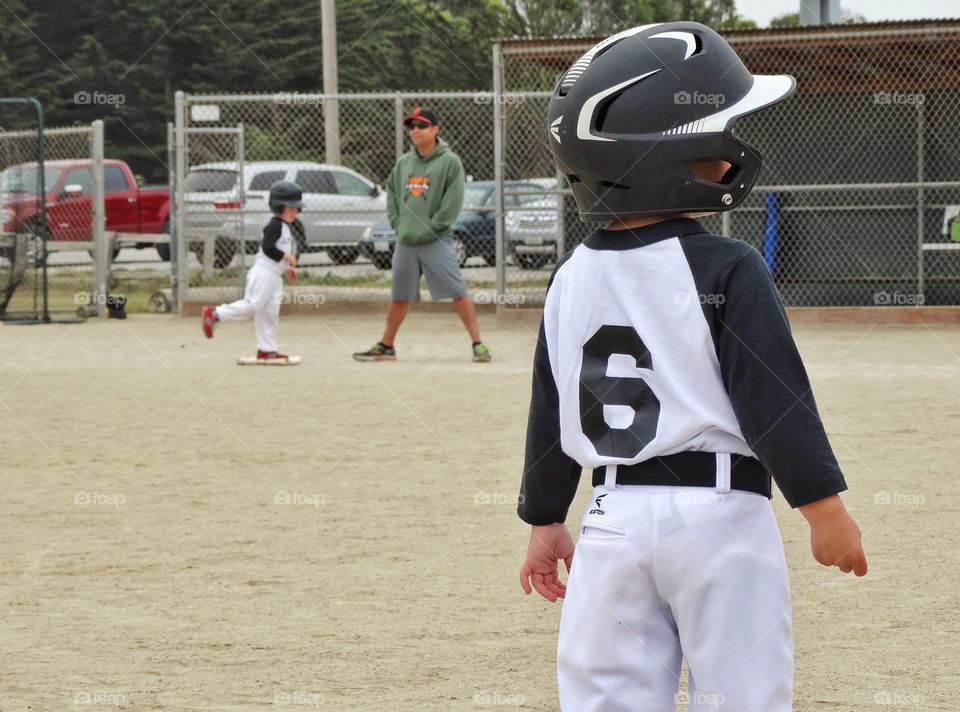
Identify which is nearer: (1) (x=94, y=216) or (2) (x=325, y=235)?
(1) (x=94, y=216)

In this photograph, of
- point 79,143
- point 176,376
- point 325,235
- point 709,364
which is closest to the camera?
point 709,364

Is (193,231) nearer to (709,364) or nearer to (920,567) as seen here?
(920,567)

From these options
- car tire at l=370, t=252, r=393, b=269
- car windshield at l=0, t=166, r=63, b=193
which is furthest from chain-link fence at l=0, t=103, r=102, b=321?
car tire at l=370, t=252, r=393, b=269

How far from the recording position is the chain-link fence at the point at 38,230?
15.9 m

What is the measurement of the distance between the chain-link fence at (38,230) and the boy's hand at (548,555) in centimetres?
1342

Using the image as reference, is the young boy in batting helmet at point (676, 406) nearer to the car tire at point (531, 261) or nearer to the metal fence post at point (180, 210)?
the metal fence post at point (180, 210)

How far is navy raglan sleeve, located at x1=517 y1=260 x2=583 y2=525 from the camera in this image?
2580 mm

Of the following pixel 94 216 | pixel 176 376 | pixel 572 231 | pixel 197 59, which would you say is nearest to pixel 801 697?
pixel 176 376

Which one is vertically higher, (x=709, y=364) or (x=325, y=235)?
(x=709, y=364)

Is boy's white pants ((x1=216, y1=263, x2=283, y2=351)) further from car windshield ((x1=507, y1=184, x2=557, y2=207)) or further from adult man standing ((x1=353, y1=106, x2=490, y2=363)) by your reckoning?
car windshield ((x1=507, y1=184, x2=557, y2=207))

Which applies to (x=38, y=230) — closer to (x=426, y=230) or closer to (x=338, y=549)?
(x=426, y=230)

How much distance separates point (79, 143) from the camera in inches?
1357

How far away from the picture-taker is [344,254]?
21.7 m

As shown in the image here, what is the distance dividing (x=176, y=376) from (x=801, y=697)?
802 cm
